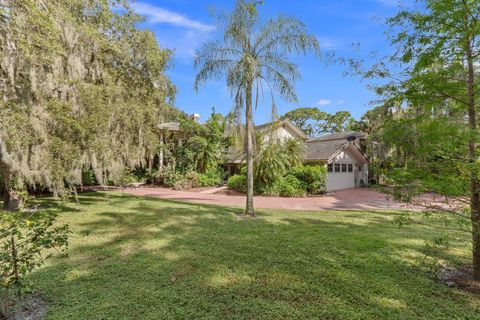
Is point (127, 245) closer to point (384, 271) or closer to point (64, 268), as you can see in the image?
point (64, 268)

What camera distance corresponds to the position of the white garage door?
56.9 ft

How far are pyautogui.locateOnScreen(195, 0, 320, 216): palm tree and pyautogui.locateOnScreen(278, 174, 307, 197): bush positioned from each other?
250 inches

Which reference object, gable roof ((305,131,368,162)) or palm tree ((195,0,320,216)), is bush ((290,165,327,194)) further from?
palm tree ((195,0,320,216))

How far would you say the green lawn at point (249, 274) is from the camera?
3.06m

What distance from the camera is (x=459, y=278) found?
396 cm

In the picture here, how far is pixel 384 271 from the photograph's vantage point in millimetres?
4137

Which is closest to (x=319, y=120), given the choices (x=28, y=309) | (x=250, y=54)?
(x=250, y=54)

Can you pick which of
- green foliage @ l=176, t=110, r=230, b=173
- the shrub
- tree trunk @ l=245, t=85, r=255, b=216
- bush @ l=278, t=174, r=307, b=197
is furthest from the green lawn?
green foliage @ l=176, t=110, r=230, b=173

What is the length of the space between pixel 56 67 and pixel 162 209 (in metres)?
5.78

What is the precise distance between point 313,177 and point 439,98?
437 inches

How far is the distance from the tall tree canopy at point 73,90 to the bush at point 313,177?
914 centimetres

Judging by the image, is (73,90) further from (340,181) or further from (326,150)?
(340,181)

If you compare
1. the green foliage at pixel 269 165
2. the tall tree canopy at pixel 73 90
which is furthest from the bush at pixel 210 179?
the tall tree canopy at pixel 73 90

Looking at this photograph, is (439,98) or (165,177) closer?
(439,98)
